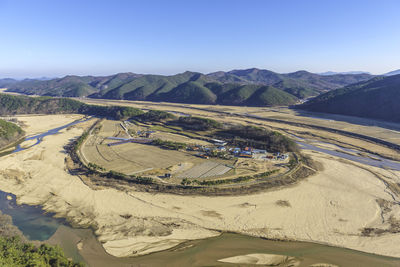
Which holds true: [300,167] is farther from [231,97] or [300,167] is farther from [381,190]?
[231,97]

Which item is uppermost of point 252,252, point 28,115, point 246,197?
point 28,115

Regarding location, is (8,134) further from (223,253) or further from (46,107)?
(223,253)

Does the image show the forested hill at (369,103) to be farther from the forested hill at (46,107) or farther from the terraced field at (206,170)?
the forested hill at (46,107)

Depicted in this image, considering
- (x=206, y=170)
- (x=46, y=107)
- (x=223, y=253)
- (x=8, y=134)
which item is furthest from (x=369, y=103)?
(x=46, y=107)

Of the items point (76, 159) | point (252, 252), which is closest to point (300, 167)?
point (252, 252)

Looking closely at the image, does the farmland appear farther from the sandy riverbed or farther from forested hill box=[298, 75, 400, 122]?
forested hill box=[298, 75, 400, 122]

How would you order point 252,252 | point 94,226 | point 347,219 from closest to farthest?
point 252,252
point 94,226
point 347,219

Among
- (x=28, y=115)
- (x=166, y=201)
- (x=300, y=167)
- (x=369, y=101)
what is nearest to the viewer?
(x=166, y=201)

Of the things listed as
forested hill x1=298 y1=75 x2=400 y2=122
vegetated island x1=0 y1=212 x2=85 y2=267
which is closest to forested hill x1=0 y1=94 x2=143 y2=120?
vegetated island x1=0 y1=212 x2=85 y2=267
